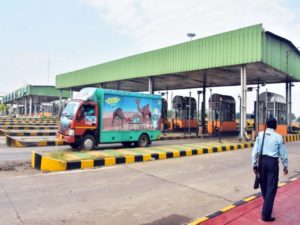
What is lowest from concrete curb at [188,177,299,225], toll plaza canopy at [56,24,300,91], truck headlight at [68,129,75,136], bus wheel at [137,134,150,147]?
concrete curb at [188,177,299,225]

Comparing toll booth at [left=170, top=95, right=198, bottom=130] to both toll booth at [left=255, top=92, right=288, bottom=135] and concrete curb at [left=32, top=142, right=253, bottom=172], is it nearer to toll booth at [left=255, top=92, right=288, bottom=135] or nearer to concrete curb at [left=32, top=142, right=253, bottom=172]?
toll booth at [left=255, top=92, right=288, bottom=135]

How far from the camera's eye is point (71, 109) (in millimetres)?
11438

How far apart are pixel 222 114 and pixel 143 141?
38.6ft

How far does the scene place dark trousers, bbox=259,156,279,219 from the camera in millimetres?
4527

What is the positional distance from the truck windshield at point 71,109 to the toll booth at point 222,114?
43.4ft

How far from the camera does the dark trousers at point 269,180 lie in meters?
4.53

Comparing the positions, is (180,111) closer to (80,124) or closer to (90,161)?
(80,124)

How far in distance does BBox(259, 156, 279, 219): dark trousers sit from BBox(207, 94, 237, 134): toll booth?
1776 centimetres

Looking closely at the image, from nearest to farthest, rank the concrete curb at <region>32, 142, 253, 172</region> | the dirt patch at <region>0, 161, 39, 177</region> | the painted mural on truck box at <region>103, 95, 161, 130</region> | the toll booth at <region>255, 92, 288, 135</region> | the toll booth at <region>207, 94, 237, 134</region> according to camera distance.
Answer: the dirt patch at <region>0, 161, 39, 177</region> < the concrete curb at <region>32, 142, 253, 172</region> < the painted mural on truck box at <region>103, 95, 161, 130</region> < the toll booth at <region>255, 92, 288, 135</region> < the toll booth at <region>207, 94, 237, 134</region>

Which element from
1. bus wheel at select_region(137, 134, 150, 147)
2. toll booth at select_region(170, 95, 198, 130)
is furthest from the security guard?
toll booth at select_region(170, 95, 198, 130)

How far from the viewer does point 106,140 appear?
11.9m

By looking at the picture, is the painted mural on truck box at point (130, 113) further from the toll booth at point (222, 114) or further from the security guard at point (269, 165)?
the toll booth at point (222, 114)

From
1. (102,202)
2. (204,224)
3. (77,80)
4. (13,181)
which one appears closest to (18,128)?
(77,80)

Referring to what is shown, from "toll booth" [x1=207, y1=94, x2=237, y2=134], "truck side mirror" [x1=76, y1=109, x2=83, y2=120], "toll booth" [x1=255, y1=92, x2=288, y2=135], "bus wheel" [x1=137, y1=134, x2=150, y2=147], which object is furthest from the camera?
"toll booth" [x1=207, y1=94, x2=237, y2=134]
